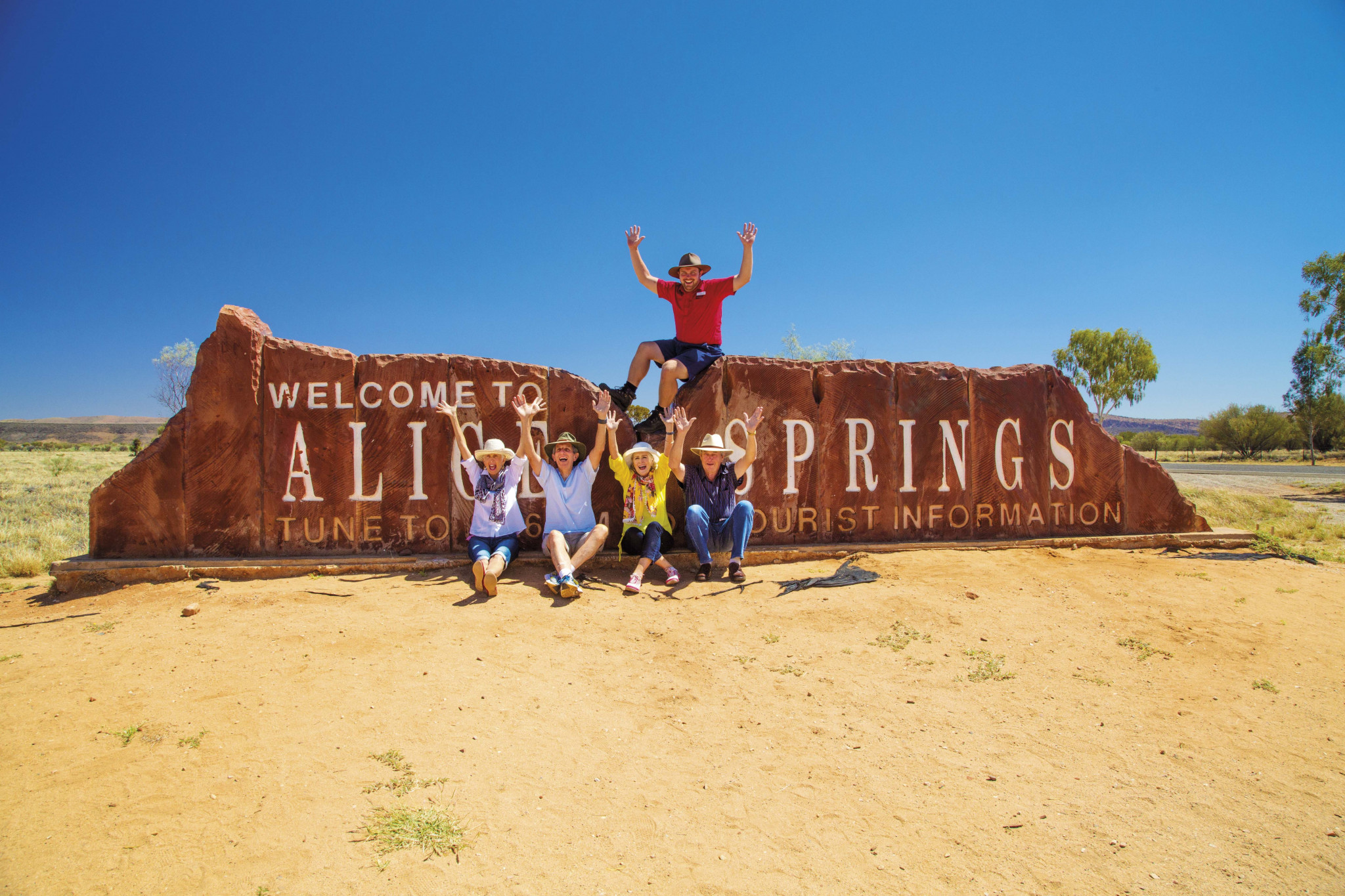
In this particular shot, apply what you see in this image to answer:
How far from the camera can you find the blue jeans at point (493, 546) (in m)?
4.99

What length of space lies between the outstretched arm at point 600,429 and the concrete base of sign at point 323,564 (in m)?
0.83

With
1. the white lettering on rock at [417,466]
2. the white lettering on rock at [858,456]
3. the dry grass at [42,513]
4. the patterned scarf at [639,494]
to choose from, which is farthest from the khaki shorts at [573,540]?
the dry grass at [42,513]

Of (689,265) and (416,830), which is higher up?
(689,265)

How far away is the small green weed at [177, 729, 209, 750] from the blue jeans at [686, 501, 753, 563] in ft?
11.0

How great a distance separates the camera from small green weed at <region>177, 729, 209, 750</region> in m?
2.73

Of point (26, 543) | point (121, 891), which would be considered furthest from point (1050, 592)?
point (26, 543)

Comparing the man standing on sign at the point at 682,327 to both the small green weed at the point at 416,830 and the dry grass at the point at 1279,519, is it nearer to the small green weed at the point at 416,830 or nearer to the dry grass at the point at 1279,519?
the small green weed at the point at 416,830

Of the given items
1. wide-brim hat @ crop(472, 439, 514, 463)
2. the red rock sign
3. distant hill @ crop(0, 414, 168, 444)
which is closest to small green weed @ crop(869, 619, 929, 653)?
the red rock sign

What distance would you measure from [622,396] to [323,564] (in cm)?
291

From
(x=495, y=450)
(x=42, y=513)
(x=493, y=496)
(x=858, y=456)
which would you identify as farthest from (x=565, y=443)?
(x=42, y=513)

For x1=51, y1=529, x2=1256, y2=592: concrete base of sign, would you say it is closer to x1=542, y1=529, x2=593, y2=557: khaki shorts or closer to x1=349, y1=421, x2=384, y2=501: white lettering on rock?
x1=542, y1=529, x2=593, y2=557: khaki shorts

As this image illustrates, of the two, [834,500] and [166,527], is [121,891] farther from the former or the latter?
[834,500]

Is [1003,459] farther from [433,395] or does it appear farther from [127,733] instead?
[127,733]

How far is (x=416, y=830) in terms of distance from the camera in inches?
85.7
